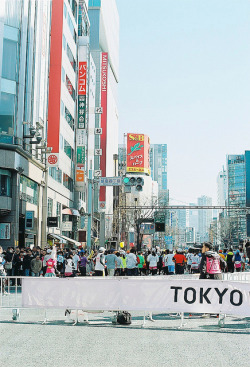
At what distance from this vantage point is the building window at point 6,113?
33.6m

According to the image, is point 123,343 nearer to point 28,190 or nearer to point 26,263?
point 26,263

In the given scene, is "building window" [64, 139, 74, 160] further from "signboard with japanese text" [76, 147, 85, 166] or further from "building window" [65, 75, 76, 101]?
"building window" [65, 75, 76, 101]

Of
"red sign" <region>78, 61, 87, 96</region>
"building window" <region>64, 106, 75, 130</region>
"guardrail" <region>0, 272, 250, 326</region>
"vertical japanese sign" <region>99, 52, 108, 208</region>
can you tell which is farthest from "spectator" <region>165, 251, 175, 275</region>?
"vertical japanese sign" <region>99, 52, 108, 208</region>

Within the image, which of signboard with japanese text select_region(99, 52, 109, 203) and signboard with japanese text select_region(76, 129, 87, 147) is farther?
signboard with japanese text select_region(99, 52, 109, 203)

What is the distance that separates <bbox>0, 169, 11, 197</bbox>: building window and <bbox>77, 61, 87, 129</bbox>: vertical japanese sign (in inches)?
910

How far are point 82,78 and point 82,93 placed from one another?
6.25 ft

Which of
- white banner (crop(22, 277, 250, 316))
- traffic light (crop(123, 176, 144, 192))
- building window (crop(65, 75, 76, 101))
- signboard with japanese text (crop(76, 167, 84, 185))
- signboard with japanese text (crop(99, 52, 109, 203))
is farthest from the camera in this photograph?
signboard with japanese text (crop(99, 52, 109, 203))

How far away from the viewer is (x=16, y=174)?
3369 centimetres

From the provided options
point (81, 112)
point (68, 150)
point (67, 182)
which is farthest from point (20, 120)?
point (81, 112)

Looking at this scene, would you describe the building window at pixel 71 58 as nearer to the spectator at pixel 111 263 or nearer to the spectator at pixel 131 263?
the spectator at pixel 131 263

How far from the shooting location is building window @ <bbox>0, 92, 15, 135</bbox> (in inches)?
1321

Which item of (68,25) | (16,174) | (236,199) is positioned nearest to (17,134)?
(16,174)

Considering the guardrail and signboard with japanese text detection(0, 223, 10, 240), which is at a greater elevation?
signboard with japanese text detection(0, 223, 10, 240)

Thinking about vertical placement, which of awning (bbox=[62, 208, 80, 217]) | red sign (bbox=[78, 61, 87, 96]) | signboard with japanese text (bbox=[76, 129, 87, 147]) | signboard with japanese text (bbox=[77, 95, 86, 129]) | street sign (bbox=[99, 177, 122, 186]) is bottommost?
awning (bbox=[62, 208, 80, 217])
